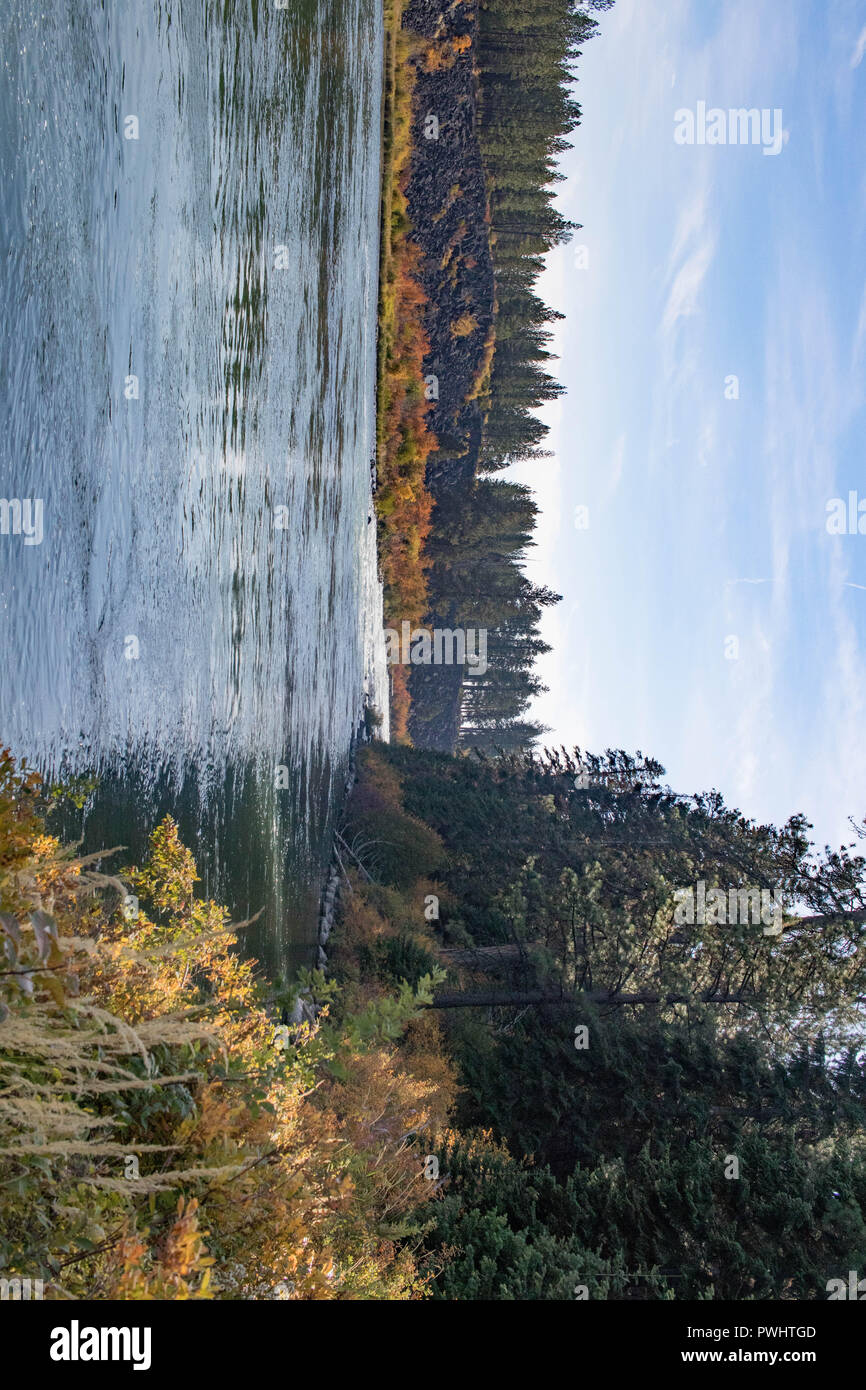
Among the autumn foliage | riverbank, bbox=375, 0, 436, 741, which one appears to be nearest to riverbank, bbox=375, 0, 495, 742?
riverbank, bbox=375, 0, 436, 741

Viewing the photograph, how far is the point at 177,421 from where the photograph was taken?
550 inches

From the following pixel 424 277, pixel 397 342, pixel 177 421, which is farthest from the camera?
pixel 424 277

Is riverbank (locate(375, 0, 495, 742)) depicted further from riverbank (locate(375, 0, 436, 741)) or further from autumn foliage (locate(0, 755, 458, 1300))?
autumn foliage (locate(0, 755, 458, 1300))

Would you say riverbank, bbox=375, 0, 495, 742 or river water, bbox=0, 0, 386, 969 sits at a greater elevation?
riverbank, bbox=375, 0, 495, 742

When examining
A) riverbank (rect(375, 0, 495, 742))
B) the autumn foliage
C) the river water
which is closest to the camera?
the autumn foliage

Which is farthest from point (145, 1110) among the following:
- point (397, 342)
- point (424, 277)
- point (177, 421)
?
point (424, 277)

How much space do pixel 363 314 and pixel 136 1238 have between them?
3102 cm

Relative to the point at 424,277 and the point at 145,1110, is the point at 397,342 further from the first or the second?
the point at 145,1110

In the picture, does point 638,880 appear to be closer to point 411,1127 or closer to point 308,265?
point 411,1127

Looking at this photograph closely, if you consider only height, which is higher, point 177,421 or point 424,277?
point 424,277

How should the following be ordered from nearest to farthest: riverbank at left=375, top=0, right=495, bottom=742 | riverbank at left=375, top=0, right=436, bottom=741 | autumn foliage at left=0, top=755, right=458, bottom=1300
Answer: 1. autumn foliage at left=0, top=755, right=458, bottom=1300
2. riverbank at left=375, top=0, right=436, bottom=741
3. riverbank at left=375, top=0, right=495, bottom=742

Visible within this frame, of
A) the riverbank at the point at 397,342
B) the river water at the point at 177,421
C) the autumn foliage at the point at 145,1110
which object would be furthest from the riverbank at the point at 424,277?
the autumn foliage at the point at 145,1110

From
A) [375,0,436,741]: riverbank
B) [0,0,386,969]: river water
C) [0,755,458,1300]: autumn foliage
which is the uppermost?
[375,0,436,741]: riverbank

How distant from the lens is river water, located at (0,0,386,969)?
392 inches
